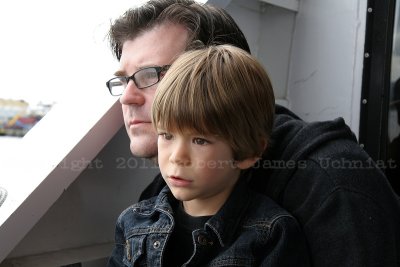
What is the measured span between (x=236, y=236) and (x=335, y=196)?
21 cm

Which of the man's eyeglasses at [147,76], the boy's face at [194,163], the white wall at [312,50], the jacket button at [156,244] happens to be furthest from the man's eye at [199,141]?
the white wall at [312,50]

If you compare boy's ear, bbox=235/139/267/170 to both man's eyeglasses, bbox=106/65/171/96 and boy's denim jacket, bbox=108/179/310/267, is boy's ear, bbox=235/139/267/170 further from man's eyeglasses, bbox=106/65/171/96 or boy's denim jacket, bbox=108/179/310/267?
man's eyeglasses, bbox=106/65/171/96

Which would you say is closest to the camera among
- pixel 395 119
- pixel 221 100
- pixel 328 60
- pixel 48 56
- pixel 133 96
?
pixel 221 100

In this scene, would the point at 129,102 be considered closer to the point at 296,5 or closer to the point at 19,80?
the point at 19,80

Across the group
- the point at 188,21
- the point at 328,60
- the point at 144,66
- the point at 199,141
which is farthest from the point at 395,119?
the point at 199,141

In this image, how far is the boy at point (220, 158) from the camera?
2.53 ft

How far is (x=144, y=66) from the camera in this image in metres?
1.15

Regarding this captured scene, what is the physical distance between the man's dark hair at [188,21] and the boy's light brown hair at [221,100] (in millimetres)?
Result: 335

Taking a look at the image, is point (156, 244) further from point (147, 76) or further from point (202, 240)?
point (147, 76)

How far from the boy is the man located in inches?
2.3

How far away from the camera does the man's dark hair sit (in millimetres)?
1193

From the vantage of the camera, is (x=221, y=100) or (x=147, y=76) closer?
(x=221, y=100)

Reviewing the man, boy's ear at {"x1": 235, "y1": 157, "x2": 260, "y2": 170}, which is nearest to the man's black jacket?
the man

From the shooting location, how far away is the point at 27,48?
151 centimetres
